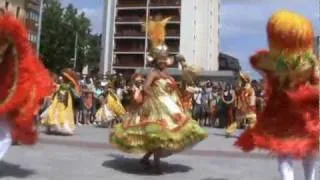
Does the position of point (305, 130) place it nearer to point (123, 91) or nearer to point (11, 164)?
point (11, 164)

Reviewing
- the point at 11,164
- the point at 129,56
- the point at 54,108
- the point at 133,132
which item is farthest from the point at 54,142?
the point at 129,56

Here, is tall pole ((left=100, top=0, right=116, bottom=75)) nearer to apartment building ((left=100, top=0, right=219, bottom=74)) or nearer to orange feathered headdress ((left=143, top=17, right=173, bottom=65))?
apartment building ((left=100, top=0, right=219, bottom=74))

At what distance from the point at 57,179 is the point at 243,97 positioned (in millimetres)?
8597

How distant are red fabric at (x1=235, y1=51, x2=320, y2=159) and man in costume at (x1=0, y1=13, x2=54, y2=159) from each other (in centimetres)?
269

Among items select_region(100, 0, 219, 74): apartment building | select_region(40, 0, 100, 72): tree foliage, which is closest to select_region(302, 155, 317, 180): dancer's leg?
select_region(40, 0, 100, 72): tree foliage

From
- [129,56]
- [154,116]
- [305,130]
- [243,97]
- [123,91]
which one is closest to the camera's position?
[305,130]

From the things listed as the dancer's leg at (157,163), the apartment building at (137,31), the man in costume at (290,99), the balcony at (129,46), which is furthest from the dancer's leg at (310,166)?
the balcony at (129,46)

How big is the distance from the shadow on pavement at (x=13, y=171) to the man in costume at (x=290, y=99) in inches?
123

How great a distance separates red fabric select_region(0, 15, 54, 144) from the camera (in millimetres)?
7598

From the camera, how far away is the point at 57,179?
7965 mm

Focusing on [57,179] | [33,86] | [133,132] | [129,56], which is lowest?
[57,179]

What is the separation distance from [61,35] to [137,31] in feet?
45.4

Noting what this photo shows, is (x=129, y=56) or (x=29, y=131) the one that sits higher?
(x=129, y=56)

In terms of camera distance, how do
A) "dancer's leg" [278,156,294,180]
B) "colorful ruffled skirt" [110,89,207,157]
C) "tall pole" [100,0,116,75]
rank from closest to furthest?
"dancer's leg" [278,156,294,180]
"colorful ruffled skirt" [110,89,207,157]
"tall pole" [100,0,116,75]
